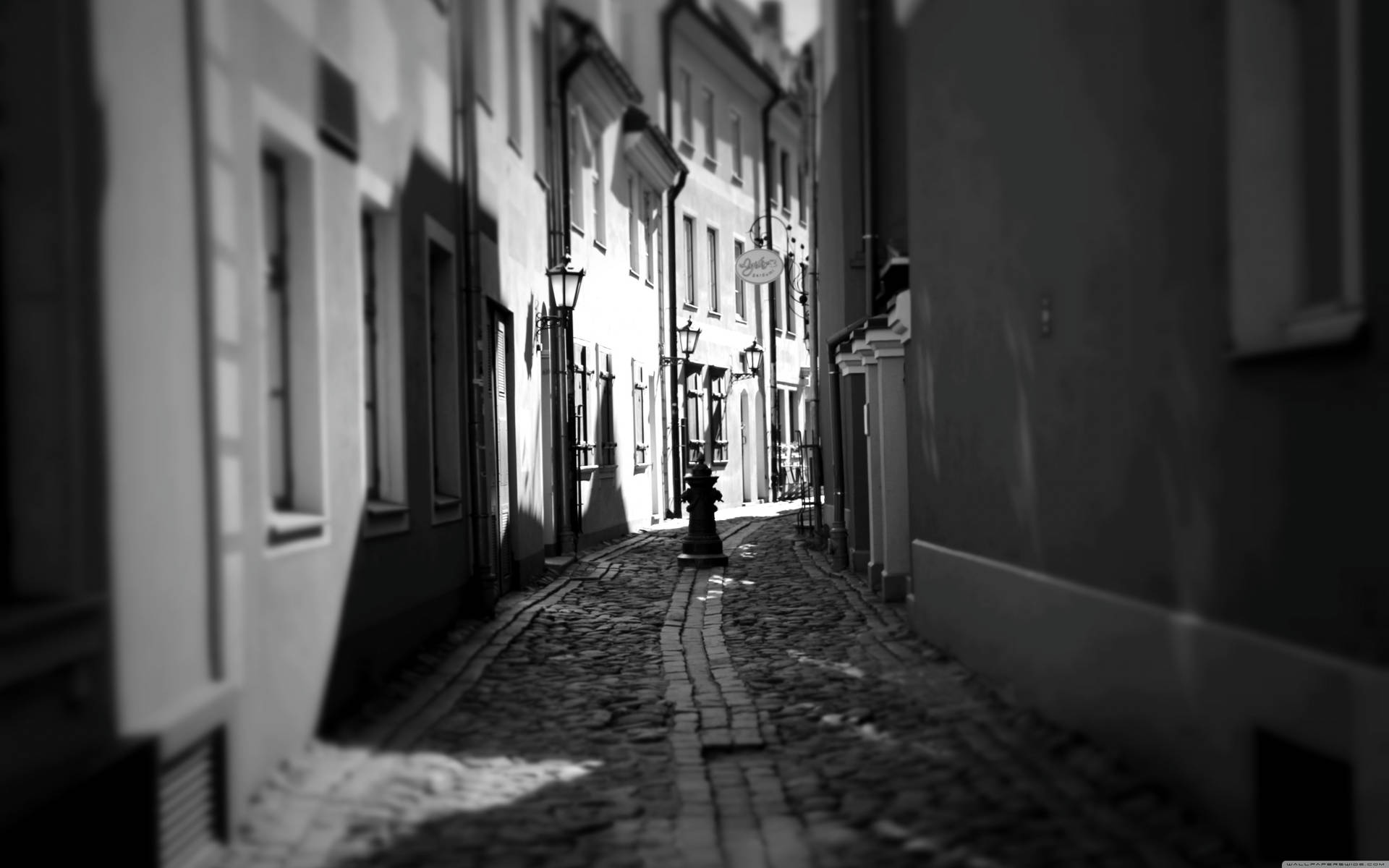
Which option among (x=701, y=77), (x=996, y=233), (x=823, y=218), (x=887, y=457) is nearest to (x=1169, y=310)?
(x=996, y=233)

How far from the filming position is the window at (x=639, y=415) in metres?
25.0

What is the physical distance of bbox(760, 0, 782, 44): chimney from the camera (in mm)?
42281

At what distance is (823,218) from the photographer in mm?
19531

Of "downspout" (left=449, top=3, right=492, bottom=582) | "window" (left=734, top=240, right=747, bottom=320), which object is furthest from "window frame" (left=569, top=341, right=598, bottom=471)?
"window" (left=734, top=240, right=747, bottom=320)

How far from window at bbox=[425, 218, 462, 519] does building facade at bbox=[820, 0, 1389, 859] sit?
3.65m

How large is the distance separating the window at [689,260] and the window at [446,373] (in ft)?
62.9

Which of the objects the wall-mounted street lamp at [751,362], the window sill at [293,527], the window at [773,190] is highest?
the window at [773,190]

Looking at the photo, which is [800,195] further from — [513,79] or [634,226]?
[513,79]

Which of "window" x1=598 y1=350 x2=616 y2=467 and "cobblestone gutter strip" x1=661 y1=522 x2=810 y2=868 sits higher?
"window" x1=598 y1=350 x2=616 y2=467

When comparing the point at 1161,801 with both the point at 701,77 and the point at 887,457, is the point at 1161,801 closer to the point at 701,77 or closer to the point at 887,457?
the point at 887,457

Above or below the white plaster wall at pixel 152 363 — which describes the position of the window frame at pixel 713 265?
above

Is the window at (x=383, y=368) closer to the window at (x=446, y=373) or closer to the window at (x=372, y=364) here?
the window at (x=372, y=364)

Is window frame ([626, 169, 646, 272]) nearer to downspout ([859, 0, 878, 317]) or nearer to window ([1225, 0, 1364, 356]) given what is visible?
downspout ([859, 0, 878, 317])

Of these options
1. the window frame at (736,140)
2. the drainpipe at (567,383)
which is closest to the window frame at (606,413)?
the drainpipe at (567,383)
